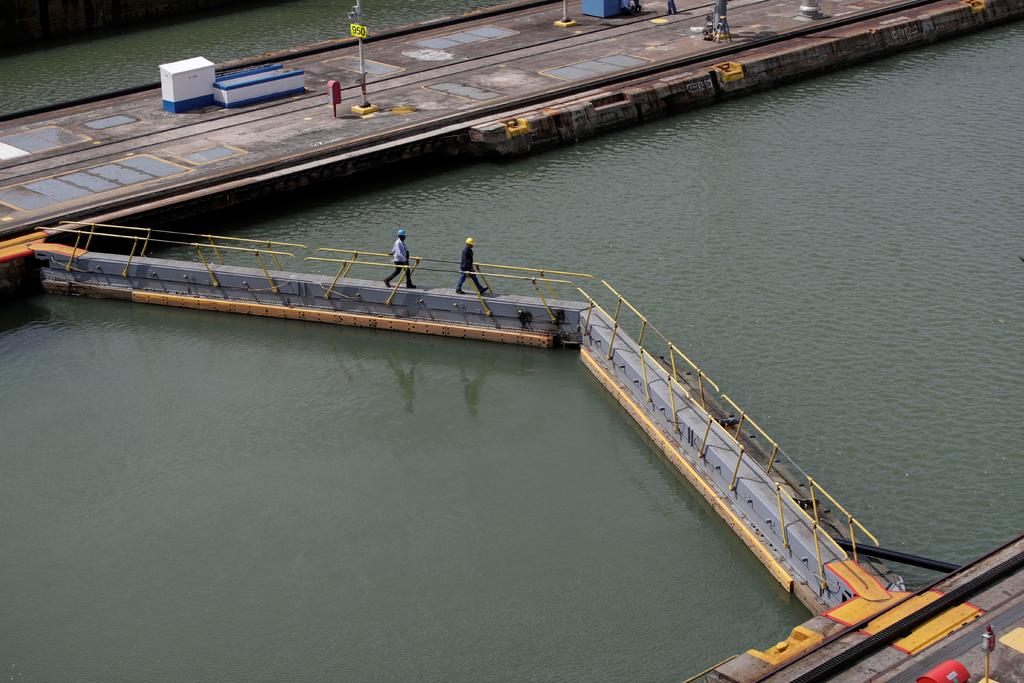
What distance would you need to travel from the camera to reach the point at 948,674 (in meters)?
19.9

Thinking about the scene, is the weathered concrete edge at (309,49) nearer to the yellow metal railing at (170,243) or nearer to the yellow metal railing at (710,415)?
the yellow metal railing at (170,243)

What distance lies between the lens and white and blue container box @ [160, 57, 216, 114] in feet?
163

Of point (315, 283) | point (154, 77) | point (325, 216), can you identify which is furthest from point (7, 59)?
point (315, 283)

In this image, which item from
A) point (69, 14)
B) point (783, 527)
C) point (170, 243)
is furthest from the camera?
point (69, 14)

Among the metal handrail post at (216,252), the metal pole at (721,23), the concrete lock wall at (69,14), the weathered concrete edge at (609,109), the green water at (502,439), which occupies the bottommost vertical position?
the green water at (502,439)

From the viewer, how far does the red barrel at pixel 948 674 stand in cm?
1970

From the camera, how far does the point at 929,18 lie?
60656 mm

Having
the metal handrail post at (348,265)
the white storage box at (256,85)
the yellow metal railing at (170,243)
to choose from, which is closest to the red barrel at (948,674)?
the metal handrail post at (348,265)

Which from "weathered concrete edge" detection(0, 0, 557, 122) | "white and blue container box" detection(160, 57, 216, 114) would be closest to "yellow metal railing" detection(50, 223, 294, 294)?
"white and blue container box" detection(160, 57, 216, 114)

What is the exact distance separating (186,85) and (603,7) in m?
21.1

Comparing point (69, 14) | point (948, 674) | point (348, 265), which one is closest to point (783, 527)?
point (948, 674)

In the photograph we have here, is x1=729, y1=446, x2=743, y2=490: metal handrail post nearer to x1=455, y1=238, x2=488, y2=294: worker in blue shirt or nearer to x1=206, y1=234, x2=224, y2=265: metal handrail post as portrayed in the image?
x1=455, y1=238, x2=488, y2=294: worker in blue shirt

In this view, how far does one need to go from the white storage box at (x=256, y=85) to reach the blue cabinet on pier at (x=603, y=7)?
16228 mm

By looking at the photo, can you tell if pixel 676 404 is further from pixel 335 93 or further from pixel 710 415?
pixel 335 93
